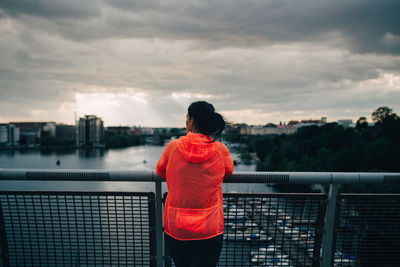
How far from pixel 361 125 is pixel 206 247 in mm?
74108

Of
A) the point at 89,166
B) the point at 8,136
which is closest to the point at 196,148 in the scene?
the point at 89,166

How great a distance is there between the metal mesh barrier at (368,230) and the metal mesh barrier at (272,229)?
17 cm

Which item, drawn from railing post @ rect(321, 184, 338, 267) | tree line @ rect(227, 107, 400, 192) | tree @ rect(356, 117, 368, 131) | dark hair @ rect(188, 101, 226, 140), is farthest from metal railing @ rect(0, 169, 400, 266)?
tree @ rect(356, 117, 368, 131)

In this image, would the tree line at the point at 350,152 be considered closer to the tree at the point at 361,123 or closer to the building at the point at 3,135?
the tree at the point at 361,123

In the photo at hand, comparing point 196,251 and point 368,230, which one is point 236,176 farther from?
point 368,230

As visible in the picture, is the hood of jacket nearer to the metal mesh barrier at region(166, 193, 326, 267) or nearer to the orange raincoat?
the orange raincoat

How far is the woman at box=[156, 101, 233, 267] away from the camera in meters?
1.54

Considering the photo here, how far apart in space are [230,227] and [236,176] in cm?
49

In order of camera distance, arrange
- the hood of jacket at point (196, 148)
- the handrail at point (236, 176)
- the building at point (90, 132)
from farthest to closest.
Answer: the building at point (90, 132) < the handrail at point (236, 176) < the hood of jacket at point (196, 148)

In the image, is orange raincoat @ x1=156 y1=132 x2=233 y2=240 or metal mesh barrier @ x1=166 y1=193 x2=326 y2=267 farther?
metal mesh barrier @ x1=166 y1=193 x2=326 y2=267

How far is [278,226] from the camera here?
2264 millimetres

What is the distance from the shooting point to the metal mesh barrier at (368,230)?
221cm

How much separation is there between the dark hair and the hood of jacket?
3.3 inches

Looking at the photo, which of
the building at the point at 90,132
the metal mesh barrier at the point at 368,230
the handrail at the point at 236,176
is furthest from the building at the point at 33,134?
the metal mesh barrier at the point at 368,230
